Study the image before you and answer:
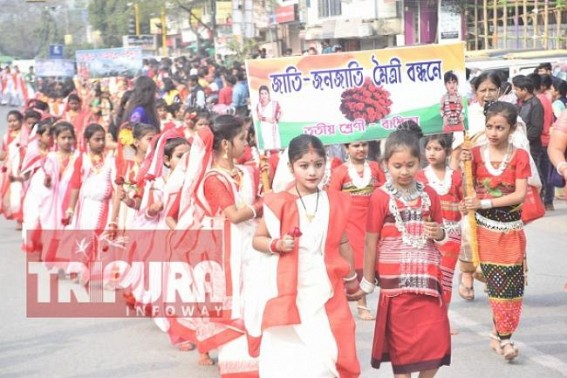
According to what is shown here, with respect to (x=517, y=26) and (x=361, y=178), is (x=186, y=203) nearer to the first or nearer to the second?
(x=361, y=178)

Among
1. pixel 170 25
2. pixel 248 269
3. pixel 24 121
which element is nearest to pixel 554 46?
pixel 24 121

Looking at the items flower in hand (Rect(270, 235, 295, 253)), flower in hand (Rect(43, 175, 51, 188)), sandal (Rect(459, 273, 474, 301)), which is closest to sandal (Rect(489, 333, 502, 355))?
sandal (Rect(459, 273, 474, 301))

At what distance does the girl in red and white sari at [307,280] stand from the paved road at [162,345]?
5.43 ft

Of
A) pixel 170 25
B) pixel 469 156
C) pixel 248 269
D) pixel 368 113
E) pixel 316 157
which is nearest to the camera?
pixel 316 157

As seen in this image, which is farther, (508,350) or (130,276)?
(130,276)

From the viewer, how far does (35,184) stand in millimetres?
11852

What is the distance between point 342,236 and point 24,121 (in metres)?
10.0

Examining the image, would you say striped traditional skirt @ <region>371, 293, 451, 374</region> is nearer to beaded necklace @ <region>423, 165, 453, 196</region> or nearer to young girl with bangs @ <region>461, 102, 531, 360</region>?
young girl with bangs @ <region>461, 102, 531, 360</region>

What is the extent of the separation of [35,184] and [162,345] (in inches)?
169

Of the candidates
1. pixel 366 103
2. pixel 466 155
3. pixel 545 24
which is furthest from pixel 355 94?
pixel 545 24

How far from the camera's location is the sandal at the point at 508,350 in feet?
23.0

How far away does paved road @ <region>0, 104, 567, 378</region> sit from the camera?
7.14m

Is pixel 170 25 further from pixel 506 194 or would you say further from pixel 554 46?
pixel 506 194

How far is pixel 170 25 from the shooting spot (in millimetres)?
82750
